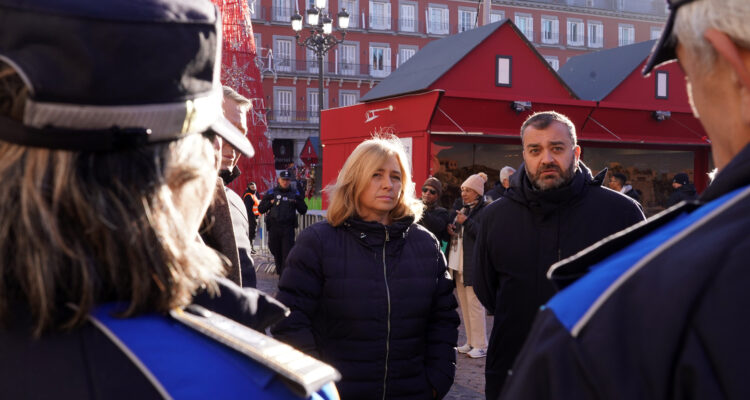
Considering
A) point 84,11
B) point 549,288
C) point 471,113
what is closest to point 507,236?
point 549,288

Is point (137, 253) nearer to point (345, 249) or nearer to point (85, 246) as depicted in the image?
point (85, 246)

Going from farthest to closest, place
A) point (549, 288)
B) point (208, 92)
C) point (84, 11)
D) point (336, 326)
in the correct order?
point (549, 288), point (336, 326), point (208, 92), point (84, 11)

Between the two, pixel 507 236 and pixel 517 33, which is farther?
pixel 517 33

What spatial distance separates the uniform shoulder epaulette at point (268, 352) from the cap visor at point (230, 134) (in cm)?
30

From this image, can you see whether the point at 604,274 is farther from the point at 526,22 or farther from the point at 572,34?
the point at 572,34

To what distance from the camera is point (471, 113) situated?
11.6 meters

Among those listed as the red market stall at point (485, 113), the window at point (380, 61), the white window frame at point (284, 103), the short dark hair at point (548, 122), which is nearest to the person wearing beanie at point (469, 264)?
the short dark hair at point (548, 122)

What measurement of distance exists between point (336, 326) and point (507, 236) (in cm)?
124

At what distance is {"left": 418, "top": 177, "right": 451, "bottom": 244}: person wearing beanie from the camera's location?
763 cm

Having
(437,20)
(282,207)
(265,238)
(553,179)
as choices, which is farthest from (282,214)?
(437,20)

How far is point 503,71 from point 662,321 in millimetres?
12338

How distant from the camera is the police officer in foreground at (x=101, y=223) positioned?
889 millimetres

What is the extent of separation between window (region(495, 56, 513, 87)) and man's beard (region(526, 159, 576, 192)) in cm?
900

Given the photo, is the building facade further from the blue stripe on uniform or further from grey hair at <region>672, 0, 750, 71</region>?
the blue stripe on uniform
